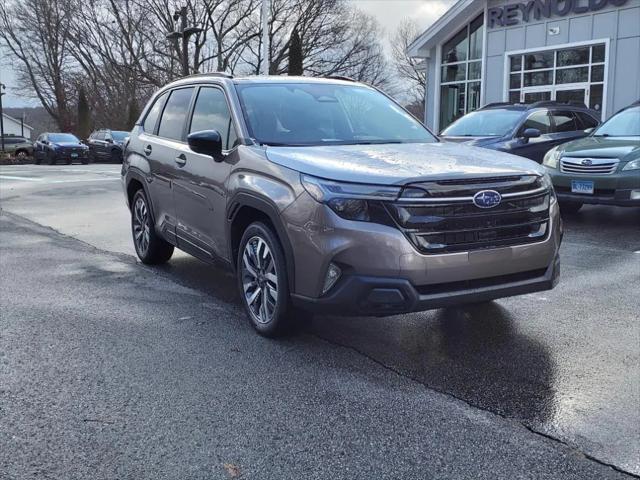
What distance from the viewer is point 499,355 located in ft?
13.7

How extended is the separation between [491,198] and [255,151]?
1.60m

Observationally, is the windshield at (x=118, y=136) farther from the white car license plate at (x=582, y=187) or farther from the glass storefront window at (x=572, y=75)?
the white car license plate at (x=582, y=187)

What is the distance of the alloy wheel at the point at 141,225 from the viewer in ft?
22.0

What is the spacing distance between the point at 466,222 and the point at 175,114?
3.30 meters

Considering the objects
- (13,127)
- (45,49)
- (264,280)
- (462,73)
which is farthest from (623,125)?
(13,127)

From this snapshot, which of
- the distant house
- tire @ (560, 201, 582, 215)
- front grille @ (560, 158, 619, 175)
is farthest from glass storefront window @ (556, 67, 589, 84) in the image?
the distant house

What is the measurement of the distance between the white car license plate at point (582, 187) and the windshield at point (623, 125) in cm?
153

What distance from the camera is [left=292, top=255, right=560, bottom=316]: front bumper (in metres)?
3.72

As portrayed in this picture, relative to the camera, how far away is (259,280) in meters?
4.51

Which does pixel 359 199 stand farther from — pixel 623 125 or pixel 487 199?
pixel 623 125

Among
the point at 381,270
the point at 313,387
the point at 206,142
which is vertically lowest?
the point at 313,387

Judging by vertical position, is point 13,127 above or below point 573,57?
below

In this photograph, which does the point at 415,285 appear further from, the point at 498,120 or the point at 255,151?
the point at 498,120

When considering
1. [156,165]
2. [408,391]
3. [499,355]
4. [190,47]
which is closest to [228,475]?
[408,391]
